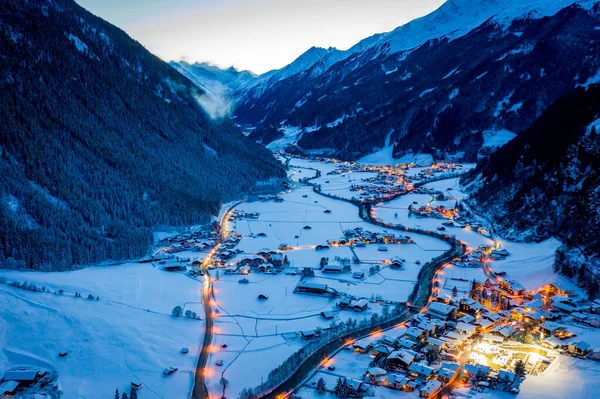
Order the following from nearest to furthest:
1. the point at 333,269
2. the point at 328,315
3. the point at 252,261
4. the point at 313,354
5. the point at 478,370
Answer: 1. the point at 478,370
2. the point at 313,354
3. the point at 328,315
4. the point at 333,269
5. the point at 252,261

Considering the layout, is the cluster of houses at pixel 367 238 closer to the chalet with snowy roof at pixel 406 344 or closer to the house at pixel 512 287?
the house at pixel 512 287

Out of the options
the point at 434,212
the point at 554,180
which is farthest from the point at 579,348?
the point at 434,212

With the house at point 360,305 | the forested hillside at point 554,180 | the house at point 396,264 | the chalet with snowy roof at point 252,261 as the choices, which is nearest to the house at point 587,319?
the forested hillside at point 554,180

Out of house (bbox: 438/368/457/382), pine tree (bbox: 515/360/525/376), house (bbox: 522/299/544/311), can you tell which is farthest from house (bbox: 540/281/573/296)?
house (bbox: 438/368/457/382)

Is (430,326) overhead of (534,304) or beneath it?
beneath

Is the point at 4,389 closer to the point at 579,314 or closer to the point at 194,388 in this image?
the point at 194,388

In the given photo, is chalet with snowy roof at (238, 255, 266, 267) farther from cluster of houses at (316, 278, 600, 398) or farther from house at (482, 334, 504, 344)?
house at (482, 334, 504, 344)

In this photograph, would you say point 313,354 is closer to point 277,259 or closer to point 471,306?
point 471,306
